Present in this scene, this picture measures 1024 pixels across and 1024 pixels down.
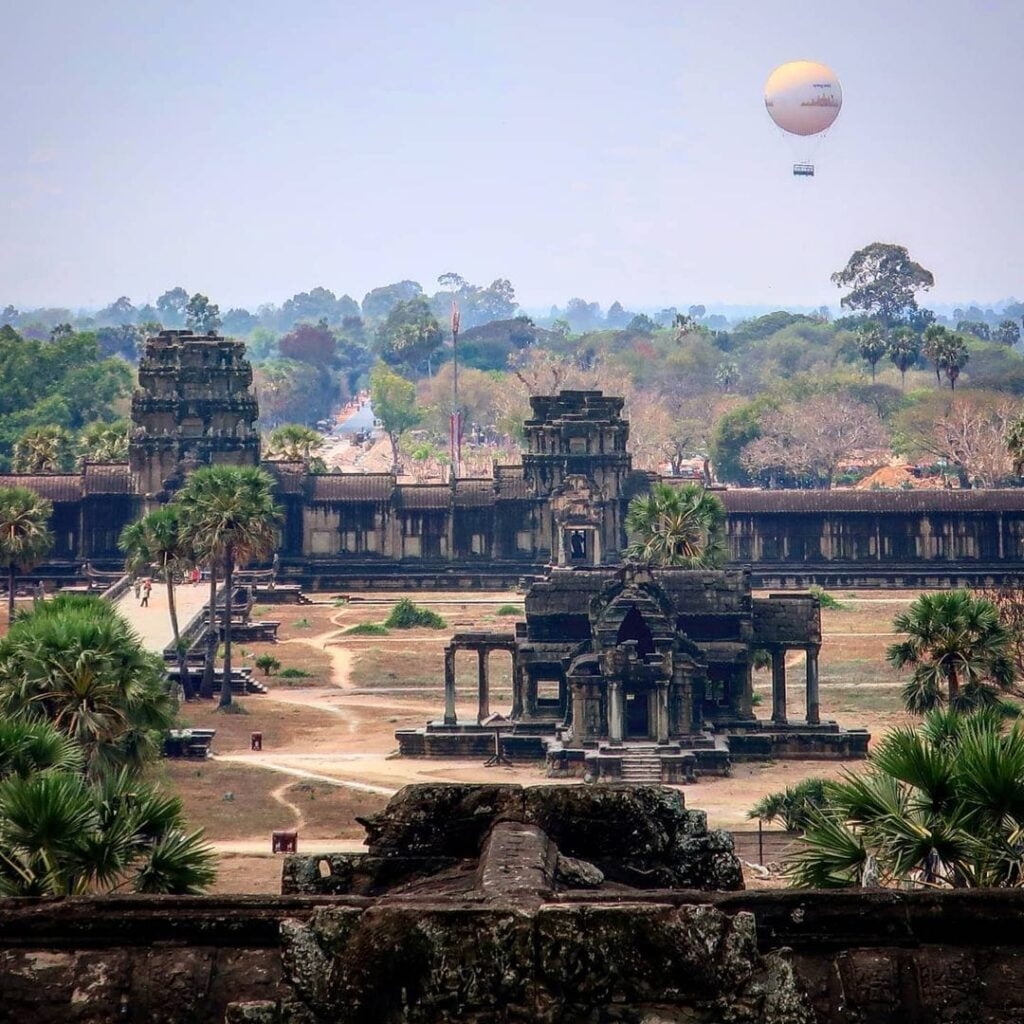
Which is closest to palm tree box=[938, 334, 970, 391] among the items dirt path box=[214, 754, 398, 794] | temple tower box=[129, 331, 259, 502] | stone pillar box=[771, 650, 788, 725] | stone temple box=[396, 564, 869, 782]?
temple tower box=[129, 331, 259, 502]

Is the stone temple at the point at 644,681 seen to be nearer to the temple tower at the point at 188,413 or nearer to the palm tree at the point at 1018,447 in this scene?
the palm tree at the point at 1018,447

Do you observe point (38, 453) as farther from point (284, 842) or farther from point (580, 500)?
point (284, 842)

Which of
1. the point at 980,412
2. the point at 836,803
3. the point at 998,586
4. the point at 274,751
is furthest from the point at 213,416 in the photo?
the point at 836,803

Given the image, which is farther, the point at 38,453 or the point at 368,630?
the point at 38,453

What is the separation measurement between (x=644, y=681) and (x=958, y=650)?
10.7m

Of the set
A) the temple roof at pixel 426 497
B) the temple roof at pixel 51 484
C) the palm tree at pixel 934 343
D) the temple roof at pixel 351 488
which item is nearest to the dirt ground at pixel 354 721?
the temple roof at pixel 351 488

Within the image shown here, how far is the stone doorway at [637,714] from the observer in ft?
224

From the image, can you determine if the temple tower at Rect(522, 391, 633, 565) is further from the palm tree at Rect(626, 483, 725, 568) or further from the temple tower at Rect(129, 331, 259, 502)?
the palm tree at Rect(626, 483, 725, 568)

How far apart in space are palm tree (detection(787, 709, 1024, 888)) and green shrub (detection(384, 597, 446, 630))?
78.6 metres

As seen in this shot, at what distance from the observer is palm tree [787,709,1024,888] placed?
75.3ft

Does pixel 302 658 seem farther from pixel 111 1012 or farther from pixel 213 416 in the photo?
pixel 111 1012

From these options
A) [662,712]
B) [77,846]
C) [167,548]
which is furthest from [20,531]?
[77,846]

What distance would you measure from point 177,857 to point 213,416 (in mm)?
99525

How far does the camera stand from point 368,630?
334ft
